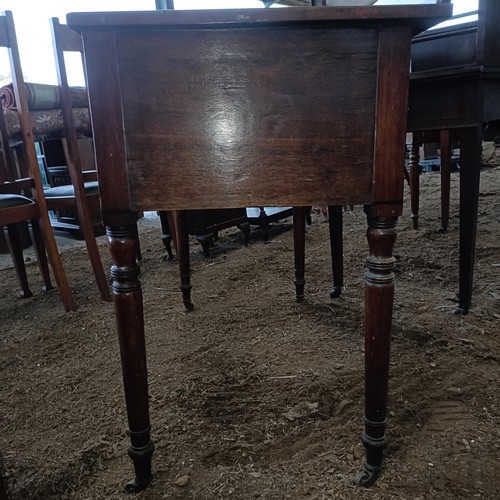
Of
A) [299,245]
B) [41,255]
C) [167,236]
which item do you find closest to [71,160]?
[41,255]

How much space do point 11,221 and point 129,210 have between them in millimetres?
1202

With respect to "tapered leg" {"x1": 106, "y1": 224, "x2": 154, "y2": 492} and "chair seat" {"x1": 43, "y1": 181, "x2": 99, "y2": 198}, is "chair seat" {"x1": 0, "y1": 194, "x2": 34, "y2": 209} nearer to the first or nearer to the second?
"chair seat" {"x1": 43, "y1": 181, "x2": 99, "y2": 198}

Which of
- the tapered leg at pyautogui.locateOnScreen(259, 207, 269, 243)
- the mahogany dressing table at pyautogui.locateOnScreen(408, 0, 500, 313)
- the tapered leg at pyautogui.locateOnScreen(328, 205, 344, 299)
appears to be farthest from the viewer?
the tapered leg at pyautogui.locateOnScreen(259, 207, 269, 243)

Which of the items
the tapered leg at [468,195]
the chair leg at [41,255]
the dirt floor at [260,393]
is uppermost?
the tapered leg at [468,195]

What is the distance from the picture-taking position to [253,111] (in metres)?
0.67

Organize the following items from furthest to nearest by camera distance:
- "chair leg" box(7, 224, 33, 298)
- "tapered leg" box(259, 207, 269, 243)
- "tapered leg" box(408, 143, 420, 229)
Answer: "tapered leg" box(259, 207, 269, 243) → "tapered leg" box(408, 143, 420, 229) → "chair leg" box(7, 224, 33, 298)

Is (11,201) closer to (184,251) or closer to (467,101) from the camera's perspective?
(184,251)

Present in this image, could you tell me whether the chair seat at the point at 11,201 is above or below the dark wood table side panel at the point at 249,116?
below

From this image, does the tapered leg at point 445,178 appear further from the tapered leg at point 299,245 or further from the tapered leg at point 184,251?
the tapered leg at point 184,251

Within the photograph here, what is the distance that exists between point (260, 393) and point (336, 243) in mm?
706

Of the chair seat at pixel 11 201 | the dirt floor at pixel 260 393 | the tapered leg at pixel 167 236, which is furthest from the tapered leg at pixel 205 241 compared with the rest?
the chair seat at pixel 11 201

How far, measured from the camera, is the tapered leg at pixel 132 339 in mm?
724

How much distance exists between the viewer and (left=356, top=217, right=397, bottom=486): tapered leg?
27.8 inches

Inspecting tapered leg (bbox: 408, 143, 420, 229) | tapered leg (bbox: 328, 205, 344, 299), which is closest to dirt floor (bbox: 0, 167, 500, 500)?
tapered leg (bbox: 328, 205, 344, 299)
